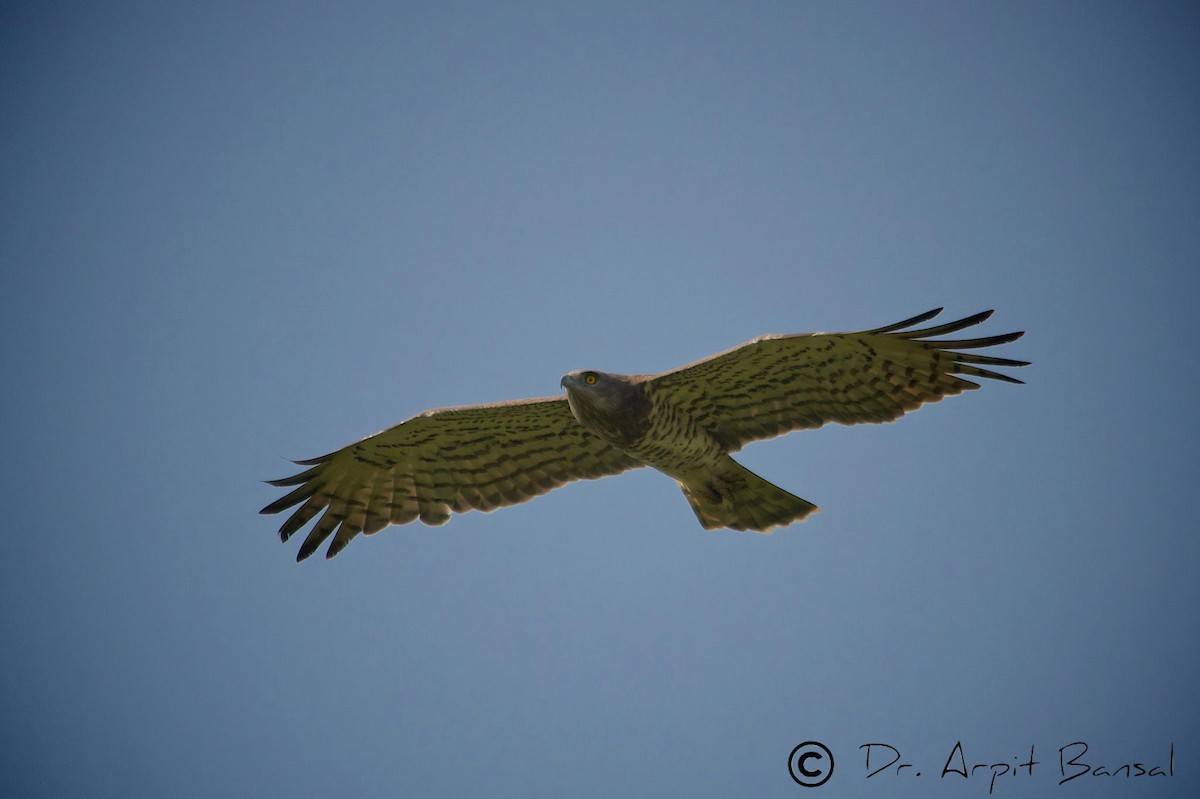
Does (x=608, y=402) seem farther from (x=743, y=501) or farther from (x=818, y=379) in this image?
(x=818, y=379)

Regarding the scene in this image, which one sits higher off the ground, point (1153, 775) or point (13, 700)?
point (13, 700)

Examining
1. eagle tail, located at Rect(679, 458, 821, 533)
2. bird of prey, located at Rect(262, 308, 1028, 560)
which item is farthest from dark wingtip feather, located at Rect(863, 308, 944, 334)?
eagle tail, located at Rect(679, 458, 821, 533)

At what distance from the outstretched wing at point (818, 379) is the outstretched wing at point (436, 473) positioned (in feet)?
3.59

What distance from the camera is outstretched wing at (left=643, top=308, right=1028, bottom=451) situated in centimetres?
771

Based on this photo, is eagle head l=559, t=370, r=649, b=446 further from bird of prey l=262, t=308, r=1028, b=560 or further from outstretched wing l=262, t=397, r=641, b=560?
outstretched wing l=262, t=397, r=641, b=560

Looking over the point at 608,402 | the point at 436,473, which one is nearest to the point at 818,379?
the point at 608,402

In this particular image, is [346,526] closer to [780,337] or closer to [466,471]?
[466,471]

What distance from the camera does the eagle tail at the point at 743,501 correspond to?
27.0 ft

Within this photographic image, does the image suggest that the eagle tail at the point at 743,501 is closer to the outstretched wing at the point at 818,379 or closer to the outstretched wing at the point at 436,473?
the outstretched wing at the point at 818,379

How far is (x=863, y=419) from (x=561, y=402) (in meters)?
2.64

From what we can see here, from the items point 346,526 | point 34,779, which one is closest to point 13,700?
point 34,779

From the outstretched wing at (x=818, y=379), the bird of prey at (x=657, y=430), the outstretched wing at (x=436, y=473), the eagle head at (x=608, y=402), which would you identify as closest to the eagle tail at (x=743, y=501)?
the bird of prey at (x=657, y=430)

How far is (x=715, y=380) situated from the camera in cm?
792

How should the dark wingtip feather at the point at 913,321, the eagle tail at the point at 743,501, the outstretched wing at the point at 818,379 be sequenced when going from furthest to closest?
the eagle tail at the point at 743,501, the outstretched wing at the point at 818,379, the dark wingtip feather at the point at 913,321
